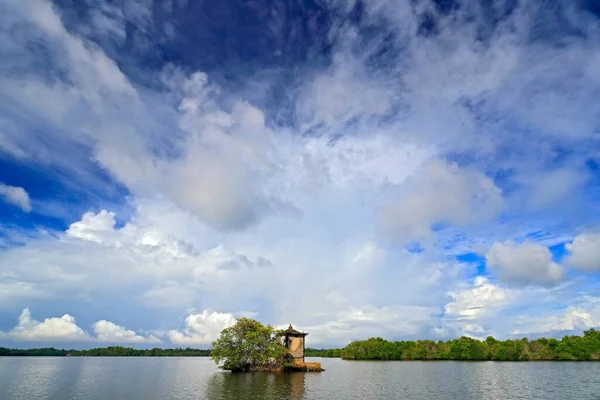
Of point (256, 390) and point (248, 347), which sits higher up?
point (248, 347)

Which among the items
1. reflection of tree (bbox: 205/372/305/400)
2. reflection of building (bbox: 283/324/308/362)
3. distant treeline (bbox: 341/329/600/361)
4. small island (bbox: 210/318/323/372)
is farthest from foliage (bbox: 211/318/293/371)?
distant treeline (bbox: 341/329/600/361)

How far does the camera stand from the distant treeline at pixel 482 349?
128 m

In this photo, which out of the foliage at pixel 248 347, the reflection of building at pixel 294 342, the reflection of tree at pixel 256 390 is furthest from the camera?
the reflection of building at pixel 294 342

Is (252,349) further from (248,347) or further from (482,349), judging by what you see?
(482,349)

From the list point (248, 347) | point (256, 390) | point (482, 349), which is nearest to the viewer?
point (256, 390)

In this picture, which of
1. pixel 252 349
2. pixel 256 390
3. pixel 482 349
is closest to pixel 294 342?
pixel 252 349

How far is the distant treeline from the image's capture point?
5059 inches

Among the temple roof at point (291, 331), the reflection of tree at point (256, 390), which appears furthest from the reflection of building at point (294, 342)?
the reflection of tree at point (256, 390)

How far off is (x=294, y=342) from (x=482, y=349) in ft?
317

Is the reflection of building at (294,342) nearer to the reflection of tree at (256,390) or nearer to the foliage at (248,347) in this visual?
the foliage at (248,347)

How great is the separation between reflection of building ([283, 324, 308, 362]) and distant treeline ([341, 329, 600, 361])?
92.0 metres

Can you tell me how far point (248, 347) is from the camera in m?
72.7

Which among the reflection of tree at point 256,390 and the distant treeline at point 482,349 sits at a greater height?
the distant treeline at point 482,349

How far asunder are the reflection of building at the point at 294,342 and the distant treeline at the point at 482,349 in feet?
302
